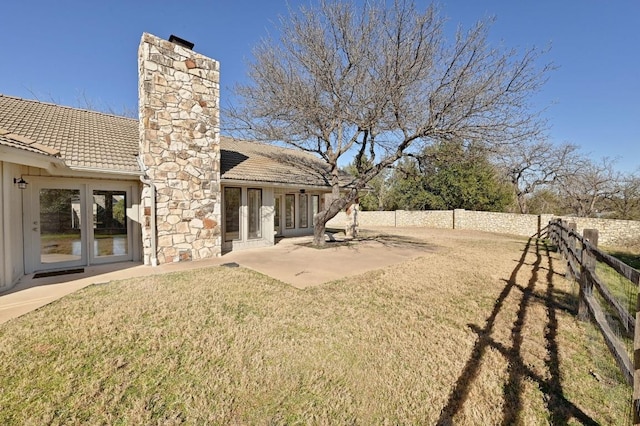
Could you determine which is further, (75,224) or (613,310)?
(75,224)

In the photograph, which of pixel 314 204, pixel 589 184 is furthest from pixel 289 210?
pixel 589 184

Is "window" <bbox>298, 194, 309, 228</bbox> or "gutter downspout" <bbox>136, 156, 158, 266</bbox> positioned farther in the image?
"window" <bbox>298, 194, 309, 228</bbox>

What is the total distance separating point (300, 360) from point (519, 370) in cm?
256

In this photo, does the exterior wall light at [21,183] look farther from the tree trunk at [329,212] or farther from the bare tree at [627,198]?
the bare tree at [627,198]

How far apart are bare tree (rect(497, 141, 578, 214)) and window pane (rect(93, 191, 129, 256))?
2619 cm

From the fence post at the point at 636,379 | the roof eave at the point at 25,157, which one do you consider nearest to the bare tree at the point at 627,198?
the fence post at the point at 636,379

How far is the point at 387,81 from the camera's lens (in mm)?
9359

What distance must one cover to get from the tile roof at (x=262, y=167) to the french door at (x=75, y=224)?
3313 millimetres

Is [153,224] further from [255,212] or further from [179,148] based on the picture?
[255,212]

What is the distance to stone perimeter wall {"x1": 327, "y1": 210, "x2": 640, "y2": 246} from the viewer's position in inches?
629

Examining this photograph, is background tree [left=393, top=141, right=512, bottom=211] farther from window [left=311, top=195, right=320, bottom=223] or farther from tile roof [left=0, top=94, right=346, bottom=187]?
tile roof [left=0, top=94, right=346, bottom=187]

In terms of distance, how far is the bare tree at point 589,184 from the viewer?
2341 centimetres

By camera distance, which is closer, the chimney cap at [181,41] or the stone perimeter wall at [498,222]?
the chimney cap at [181,41]

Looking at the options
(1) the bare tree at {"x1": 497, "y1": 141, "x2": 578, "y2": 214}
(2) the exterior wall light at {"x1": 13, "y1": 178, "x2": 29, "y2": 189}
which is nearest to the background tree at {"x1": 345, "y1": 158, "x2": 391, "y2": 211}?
(1) the bare tree at {"x1": 497, "y1": 141, "x2": 578, "y2": 214}
